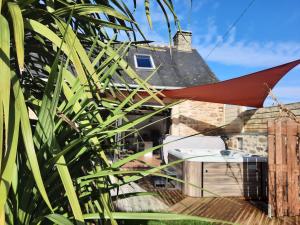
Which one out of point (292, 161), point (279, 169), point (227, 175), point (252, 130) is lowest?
point (227, 175)

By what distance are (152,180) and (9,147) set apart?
24.8 ft

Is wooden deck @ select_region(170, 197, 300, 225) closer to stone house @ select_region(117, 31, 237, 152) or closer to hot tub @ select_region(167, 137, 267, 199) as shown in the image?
hot tub @ select_region(167, 137, 267, 199)

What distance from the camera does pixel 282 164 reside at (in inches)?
210

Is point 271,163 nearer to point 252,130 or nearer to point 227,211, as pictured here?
point 227,211

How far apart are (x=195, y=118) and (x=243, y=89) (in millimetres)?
5227

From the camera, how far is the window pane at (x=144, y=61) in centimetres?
1478

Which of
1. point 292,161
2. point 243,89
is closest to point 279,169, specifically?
point 292,161

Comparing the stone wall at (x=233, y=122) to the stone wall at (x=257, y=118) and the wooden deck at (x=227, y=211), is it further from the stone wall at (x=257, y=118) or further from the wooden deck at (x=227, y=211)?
the wooden deck at (x=227, y=211)

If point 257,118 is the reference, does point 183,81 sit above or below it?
above

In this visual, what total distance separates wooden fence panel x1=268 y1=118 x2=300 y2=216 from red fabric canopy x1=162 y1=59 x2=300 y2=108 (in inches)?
64.8

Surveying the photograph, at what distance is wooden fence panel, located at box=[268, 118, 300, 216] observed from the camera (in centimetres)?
530

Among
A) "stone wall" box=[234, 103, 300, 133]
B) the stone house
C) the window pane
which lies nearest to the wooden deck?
"stone wall" box=[234, 103, 300, 133]

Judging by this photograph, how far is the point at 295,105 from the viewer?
8828 millimetres

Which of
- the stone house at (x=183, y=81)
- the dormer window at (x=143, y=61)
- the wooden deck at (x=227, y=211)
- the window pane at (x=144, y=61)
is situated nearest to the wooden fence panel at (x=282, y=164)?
the wooden deck at (x=227, y=211)
